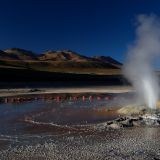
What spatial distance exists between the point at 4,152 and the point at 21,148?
0.74 meters

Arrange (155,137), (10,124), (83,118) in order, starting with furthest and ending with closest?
(83,118), (10,124), (155,137)

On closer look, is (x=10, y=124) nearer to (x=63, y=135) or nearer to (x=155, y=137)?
(x=63, y=135)

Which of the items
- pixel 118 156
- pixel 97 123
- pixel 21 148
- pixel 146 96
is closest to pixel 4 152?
pixel 21 148

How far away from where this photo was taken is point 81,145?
1375 centimetres

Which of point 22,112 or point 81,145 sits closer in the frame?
point 81,145

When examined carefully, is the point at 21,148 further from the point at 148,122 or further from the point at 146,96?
the point at 146,96

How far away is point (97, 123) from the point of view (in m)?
18.8

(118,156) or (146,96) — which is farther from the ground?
(146,96)

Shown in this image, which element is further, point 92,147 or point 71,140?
point 71,140

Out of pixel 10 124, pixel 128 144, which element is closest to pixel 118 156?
pixel 128 144

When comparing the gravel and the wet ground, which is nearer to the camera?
the gravel

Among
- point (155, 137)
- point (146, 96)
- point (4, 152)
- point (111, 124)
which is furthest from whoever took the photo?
point (146, 96)

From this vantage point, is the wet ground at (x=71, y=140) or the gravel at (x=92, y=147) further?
the wet ground at (x=71, y=140)

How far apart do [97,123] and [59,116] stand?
12.8 ft
